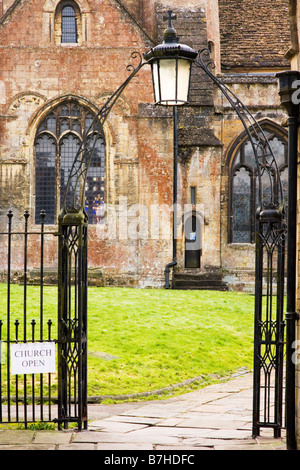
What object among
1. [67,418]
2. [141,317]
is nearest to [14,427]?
[67,418]

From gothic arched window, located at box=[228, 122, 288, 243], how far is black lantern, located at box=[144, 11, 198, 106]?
15.5 metres

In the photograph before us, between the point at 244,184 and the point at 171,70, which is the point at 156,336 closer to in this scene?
the point at 171,70

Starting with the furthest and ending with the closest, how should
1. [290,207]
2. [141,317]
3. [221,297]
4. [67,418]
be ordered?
[221,297] → [141,317] → [67,418] → [290,207]

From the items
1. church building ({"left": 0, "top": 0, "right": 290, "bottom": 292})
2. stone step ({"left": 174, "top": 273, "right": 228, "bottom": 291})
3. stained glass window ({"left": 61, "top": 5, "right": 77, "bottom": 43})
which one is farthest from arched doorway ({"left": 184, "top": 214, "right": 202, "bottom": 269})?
stained glass window ({"left": 61, "top": 5, "right": 77, "bottom": 43})

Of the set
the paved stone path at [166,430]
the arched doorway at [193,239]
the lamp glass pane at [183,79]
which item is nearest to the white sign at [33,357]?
the paved stone path at [166,430]

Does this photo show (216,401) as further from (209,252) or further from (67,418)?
(209,252)

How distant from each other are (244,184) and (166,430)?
1634 cm

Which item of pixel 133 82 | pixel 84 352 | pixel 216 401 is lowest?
pixel 216 401

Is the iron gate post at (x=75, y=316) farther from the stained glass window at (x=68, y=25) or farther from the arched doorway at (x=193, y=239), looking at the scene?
the stained glass window at (x=68, y=25)

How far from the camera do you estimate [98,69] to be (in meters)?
22.9

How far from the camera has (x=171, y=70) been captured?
8422 millimetres

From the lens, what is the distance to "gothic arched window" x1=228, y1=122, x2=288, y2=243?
23.9 m

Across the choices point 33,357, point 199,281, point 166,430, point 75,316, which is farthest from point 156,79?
point 199,281

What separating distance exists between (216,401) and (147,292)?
32.4 feet
